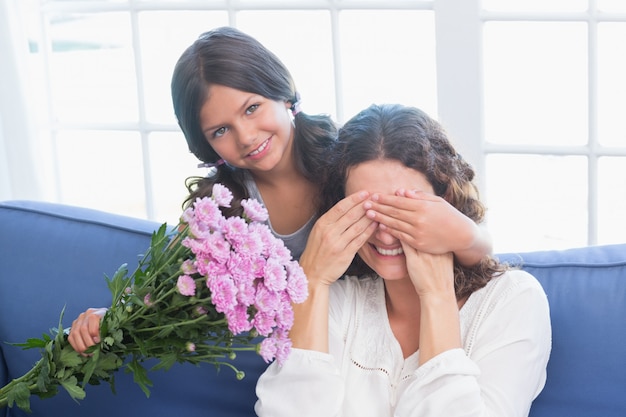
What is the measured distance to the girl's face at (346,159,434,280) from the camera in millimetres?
1734

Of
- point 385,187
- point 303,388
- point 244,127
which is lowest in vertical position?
point 303,388

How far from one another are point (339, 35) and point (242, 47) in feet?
2.46

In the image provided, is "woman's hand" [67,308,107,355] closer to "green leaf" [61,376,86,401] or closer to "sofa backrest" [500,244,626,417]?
"green leaf" [61,376,86,401]

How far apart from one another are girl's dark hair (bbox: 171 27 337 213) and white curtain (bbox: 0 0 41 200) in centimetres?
118

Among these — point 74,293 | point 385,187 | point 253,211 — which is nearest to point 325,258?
point 385,187

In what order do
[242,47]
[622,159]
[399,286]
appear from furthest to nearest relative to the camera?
[622,159]
[242,47]
[399,286]

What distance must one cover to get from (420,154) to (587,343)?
50 centimetres

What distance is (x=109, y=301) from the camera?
2156mm

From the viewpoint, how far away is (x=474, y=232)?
1735 mm

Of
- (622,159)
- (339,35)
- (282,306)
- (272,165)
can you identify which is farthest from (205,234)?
(622,159)

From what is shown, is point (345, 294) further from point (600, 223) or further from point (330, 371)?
point (600, 223)

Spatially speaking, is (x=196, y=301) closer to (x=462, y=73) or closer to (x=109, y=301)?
(x=109, y=301)

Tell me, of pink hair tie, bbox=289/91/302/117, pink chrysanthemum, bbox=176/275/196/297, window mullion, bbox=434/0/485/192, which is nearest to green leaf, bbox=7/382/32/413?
pink chrysanthemum, bbox=176/275/196/297

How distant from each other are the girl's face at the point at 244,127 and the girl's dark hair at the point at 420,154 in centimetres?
22
